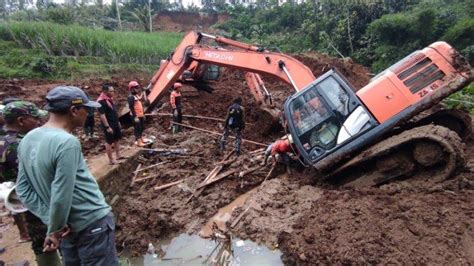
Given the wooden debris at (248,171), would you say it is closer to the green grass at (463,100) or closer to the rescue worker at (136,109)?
the rescue worker at (136,109)

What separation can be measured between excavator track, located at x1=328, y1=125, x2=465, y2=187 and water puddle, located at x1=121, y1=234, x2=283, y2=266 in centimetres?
217

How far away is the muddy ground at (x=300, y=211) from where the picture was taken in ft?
14.0

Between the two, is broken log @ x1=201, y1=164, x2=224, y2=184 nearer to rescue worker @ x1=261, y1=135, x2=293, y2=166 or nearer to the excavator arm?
rescue worker @ x1=261, y1=135, x2=293, y2=166

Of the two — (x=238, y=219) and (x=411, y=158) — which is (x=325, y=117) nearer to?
(x=411, y=158)

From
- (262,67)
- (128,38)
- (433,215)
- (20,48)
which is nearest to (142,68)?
(128,38)

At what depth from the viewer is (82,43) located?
20031mm

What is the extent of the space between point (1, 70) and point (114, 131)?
12502mm

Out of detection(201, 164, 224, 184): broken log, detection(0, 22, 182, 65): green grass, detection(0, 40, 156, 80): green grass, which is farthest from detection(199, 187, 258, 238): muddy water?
detection(0, 22, 182, 65): green grass

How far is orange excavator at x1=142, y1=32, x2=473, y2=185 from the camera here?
551 centimetres

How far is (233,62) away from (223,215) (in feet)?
13.4

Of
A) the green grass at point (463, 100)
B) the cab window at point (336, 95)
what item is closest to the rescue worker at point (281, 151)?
the cab window at point (336, 95)

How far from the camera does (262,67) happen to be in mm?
8383

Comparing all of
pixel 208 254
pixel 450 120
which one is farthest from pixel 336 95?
pixel 208 254

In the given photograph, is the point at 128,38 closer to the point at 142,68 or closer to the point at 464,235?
the point at 142,68
